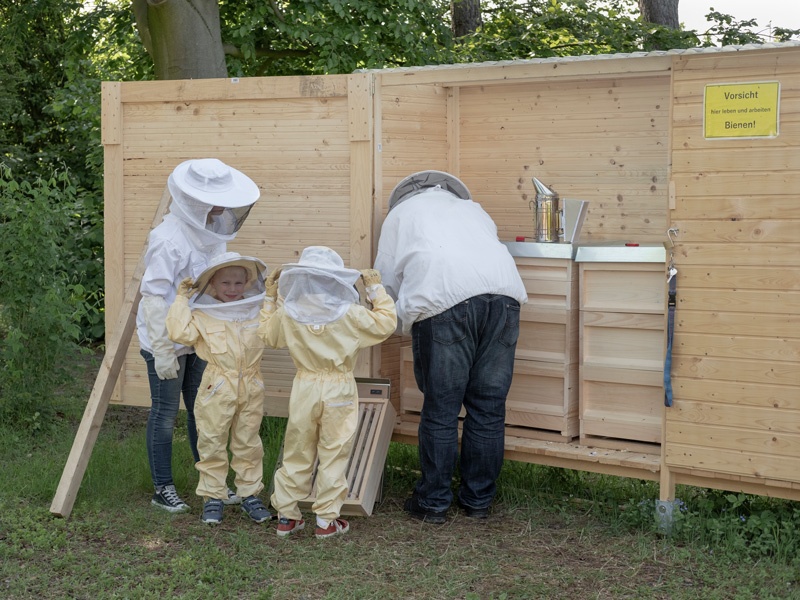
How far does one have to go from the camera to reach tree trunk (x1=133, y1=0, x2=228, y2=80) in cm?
915

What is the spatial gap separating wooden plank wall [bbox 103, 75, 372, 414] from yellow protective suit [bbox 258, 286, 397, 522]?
90 centimetres

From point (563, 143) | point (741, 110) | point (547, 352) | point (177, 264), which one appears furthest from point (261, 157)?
point (741, 110)

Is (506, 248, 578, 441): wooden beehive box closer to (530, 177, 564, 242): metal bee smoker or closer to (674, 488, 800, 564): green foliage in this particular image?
(530, 177, 564, 242): metal bee smoker

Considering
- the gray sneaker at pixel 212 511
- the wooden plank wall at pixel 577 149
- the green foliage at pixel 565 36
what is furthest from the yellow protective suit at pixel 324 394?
the green foliage at pixel 565 36

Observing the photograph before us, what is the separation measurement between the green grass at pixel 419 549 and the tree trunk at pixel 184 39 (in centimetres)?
444

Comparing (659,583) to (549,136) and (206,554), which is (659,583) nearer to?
(206,554)

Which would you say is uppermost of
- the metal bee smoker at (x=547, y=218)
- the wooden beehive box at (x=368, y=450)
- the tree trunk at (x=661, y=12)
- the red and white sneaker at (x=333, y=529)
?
the tree trunk at (x=661, y=12)

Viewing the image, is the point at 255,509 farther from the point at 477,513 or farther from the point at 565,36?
the point at 565,36

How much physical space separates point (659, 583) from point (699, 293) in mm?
1411

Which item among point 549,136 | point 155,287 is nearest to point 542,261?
point 549,136

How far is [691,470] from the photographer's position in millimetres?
5023

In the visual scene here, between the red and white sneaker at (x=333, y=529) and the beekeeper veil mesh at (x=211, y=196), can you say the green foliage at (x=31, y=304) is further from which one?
the red and white sneaker at (x=333, y=529)

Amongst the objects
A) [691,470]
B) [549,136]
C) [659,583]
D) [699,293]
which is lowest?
[659,583]

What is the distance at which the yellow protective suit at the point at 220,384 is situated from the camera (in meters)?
5.18
